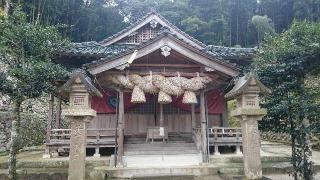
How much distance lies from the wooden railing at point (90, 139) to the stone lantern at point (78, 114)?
5175 millimetres

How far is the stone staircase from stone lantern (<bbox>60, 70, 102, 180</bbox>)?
3.77 m

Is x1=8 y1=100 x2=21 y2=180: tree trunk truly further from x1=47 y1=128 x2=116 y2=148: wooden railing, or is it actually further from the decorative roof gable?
the decorative roof gable

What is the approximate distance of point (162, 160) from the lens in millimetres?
12055

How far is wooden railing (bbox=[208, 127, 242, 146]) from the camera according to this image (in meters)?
13.6

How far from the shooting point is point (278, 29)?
42.0 meters

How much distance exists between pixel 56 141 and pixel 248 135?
8.75m

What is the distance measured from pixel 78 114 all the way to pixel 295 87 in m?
6.87

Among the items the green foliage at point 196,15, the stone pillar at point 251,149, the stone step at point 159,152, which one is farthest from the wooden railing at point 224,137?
the green foliage at point 196,15

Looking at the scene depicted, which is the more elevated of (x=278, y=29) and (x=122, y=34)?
(x=278, y=29)

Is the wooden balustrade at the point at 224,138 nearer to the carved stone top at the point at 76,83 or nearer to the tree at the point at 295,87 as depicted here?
the tree at the point at 295,87

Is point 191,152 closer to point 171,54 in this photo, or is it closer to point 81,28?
point 171,54

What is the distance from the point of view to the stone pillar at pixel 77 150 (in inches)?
310

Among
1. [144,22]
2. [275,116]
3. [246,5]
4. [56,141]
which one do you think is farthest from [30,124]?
[246,5]

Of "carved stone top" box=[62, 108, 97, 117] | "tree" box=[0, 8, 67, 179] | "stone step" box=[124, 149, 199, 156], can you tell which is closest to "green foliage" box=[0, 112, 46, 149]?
"stone step" box=[124, 149, 199, 156]
